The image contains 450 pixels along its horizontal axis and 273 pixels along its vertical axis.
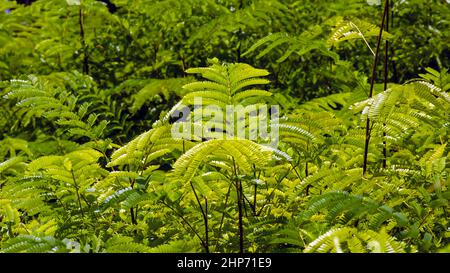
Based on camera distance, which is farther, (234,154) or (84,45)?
(84,45)

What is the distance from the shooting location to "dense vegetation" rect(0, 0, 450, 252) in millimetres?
1582

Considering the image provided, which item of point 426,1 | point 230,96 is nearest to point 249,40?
point 426,1

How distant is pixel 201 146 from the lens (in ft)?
4.98

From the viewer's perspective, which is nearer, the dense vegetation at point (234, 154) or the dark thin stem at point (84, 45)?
the dense vegetation at point (234, 154)

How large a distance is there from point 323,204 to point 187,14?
258cm

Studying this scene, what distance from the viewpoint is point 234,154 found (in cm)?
156

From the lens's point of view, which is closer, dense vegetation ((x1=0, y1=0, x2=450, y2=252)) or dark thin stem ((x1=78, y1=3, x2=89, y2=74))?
dense vegetation ((x1=0, y1=0, x2=450, y2=252))

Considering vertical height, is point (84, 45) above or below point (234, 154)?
below

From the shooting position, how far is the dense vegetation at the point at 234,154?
1582 mm

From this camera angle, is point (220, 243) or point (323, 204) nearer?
point (323, 204)
